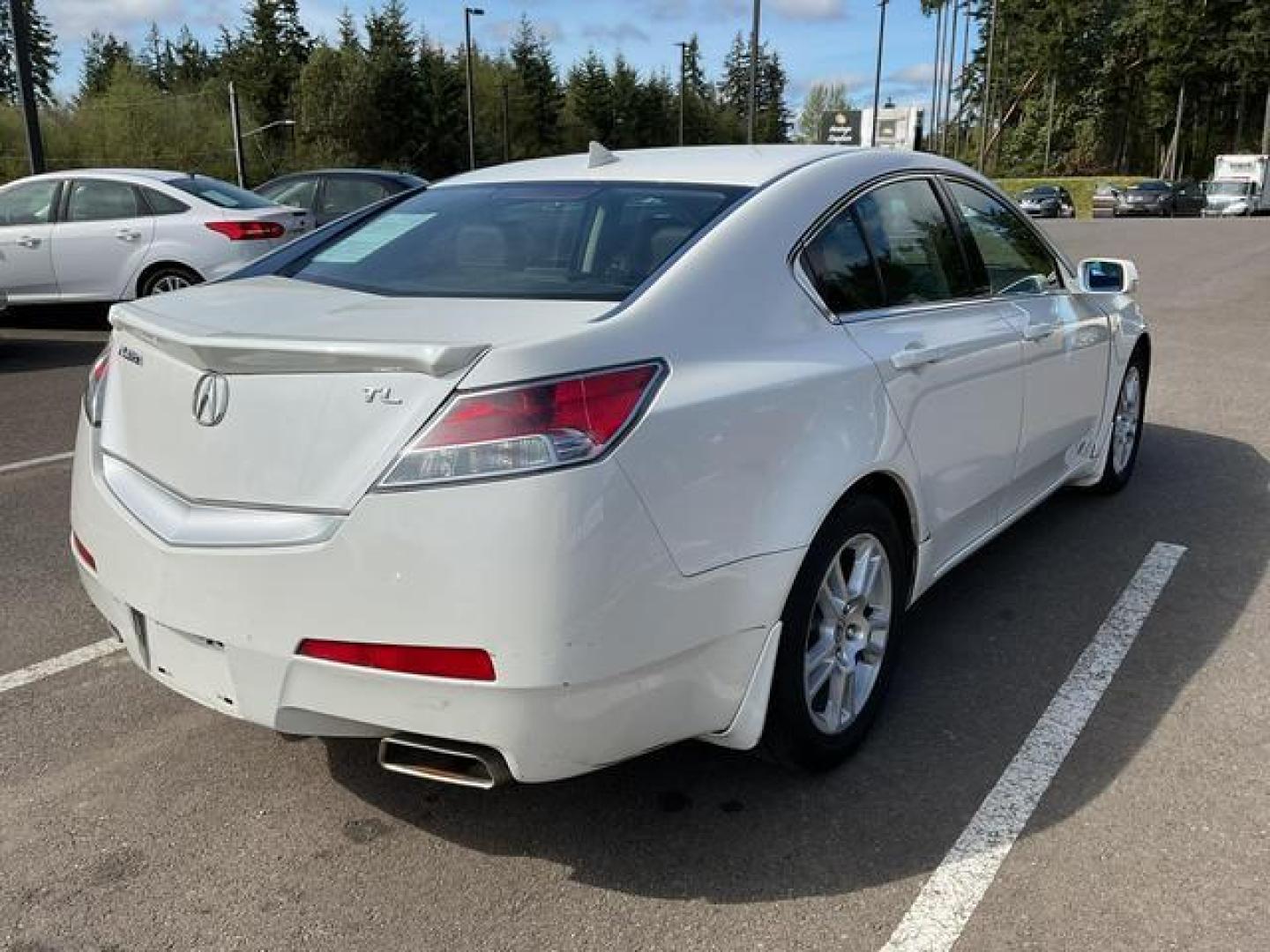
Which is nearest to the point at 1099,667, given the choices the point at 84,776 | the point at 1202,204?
the point at 84,776

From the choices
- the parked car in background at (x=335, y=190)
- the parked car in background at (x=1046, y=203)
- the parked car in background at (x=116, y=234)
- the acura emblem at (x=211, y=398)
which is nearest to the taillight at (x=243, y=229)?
the parked car in background at (x=116, y=234)

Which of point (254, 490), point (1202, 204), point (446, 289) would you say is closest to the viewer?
point (254, 490)

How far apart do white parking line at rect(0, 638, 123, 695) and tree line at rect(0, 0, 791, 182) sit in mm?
39794

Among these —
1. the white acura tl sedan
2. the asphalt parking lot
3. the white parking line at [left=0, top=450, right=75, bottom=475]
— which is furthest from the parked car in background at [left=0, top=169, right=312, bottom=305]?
the white acura tl sedan

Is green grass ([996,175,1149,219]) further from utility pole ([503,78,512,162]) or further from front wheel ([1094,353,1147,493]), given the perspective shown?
front wheel ([1094,353,1147,493])

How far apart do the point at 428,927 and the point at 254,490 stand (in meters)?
0.99

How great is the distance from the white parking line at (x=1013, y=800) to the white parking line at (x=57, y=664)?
2586mm

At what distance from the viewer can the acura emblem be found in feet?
7.93

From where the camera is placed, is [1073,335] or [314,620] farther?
[1073,335]

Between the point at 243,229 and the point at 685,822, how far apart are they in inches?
363

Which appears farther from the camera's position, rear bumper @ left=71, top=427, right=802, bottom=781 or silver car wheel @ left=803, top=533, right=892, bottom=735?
silver car wheel @ left=803, top=533, right=892, bottom=735

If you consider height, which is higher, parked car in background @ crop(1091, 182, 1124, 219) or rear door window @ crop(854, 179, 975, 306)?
rear door window @ crop(854, 179, 975, 306)

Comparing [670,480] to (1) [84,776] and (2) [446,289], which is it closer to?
(2) [446,289]

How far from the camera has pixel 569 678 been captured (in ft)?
7.18
